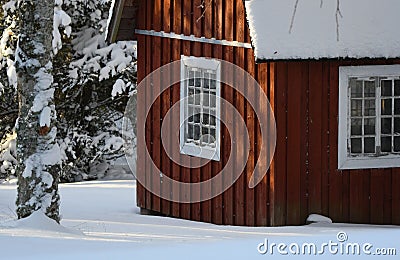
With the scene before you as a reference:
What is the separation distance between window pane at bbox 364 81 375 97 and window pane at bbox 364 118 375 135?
344 mm

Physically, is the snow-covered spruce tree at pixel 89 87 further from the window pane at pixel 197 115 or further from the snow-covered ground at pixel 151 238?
the window pane at pixel 197 115

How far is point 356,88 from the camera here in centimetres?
1296

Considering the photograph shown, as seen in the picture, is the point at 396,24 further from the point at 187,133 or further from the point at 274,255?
the point at 274,255

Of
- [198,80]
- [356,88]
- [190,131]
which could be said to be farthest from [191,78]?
[356,88]

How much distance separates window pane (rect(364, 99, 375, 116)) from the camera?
1300 cm

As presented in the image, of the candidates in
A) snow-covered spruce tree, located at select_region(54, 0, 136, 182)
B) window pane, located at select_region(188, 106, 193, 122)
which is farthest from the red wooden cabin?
snow-covered spruce tree, located at select_region(54, 0, 136, 182)

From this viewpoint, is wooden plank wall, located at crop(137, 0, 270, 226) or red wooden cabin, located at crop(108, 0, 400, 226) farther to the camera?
wooden plank wall, located at crop(137, 0, 270, 226)

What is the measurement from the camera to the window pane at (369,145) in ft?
Result: 43.0

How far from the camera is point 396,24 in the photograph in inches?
509

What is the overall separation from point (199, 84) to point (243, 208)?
6.49 feet

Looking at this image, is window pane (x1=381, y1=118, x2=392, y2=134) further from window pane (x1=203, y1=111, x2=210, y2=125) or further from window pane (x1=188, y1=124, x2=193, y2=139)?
window pane (x1=188, y1=124, x2=193, y2=139)

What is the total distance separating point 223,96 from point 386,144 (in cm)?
237

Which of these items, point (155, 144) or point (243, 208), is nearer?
point (243, 208)

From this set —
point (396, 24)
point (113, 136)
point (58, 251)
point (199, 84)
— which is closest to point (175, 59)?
point (199, 84)
